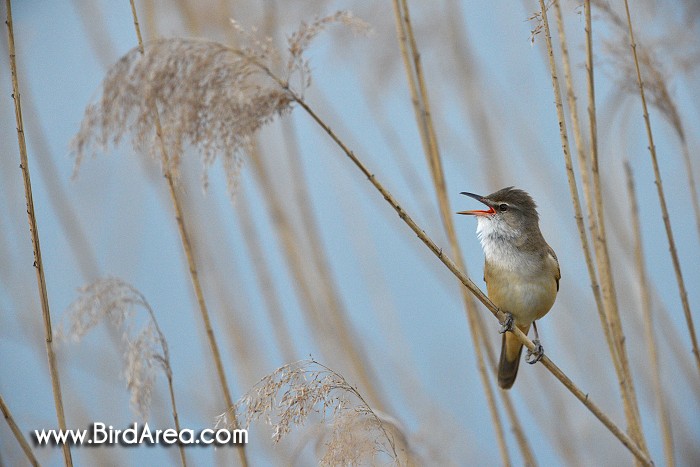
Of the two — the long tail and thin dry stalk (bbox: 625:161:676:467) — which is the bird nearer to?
the long tail

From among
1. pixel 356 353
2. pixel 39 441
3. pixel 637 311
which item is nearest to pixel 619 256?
pixel 637 311

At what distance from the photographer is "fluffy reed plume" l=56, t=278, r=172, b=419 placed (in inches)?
70.9

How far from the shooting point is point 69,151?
70.4 inches

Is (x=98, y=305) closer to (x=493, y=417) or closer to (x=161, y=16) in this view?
(x=493, y=417)

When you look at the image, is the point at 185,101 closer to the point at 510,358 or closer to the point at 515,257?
the point at 515,257

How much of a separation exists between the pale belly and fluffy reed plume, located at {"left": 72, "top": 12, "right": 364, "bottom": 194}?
1010 mm

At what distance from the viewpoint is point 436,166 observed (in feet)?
6.91

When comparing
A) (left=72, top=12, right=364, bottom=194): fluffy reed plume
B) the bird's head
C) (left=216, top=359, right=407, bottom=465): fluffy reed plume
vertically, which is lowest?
(left=216, top=359, right=407, bottom=465): fluffy reed plume

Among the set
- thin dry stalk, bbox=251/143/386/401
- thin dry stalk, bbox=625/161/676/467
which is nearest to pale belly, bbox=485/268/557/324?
thin dry stalk, bbox=625/161/676/467

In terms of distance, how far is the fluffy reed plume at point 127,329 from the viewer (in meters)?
1.80

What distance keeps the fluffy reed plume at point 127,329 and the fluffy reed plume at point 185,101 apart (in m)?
0.38

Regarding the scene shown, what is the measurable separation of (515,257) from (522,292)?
0.12 meters

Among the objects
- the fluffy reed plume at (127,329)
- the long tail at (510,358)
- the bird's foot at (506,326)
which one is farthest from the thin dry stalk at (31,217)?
the long tail at (510,358)

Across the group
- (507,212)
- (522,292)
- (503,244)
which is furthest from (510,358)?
(507,212)
